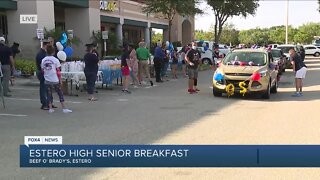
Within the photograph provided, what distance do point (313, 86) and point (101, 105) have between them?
10.1m

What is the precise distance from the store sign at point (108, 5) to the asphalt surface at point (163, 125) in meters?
21.0

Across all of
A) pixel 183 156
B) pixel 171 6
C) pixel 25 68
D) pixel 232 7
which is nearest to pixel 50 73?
pixel 183 156

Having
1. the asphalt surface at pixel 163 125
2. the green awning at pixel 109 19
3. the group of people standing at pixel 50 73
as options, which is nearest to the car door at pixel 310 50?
the green awning at pixel 109 19

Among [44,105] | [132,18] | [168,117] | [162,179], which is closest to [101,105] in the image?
[44,105]

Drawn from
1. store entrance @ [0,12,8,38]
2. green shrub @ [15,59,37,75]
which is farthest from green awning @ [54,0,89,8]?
green shrub @ [15,59,37,75]

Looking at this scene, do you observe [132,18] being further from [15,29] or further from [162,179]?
[162,179]

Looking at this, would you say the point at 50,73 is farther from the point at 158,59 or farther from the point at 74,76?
the point at 158,59

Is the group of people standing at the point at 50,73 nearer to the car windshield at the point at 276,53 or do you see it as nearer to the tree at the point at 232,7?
the car windshield at the point at 276,53

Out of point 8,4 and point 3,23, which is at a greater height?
point 8,4

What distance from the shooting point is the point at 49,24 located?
91.9ft

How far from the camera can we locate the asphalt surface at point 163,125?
6.37 meters

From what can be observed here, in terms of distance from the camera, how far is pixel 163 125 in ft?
33.0

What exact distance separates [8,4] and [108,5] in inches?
508

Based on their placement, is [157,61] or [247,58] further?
[157,61]
